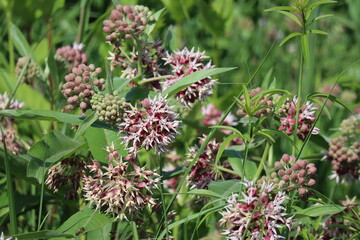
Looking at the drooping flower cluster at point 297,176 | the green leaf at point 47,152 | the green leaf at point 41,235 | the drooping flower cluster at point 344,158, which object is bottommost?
the drooping flower cluster at point 344,158

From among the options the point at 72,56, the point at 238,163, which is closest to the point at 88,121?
the point at 238,163

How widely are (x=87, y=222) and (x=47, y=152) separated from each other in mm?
335

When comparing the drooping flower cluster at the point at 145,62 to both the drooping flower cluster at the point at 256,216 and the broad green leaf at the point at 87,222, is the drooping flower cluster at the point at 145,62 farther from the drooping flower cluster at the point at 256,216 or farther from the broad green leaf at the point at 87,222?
the drooping flower cluster at the point at 256,216

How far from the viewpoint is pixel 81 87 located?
2.14 meters

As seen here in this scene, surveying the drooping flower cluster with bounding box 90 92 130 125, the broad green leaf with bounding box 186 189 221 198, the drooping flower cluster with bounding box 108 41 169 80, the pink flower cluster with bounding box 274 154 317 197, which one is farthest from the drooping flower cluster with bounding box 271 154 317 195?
the drooping flower cluster with bounding box 108 41 169 80

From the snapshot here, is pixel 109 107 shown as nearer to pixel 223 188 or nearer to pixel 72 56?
pixel 223 188

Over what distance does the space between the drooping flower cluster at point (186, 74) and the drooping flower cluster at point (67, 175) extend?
0.49 meters

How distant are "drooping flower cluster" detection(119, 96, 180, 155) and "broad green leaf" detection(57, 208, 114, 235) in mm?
270

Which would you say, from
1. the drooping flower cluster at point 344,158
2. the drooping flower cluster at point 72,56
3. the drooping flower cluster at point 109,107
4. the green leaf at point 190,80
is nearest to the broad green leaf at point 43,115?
the drooping flower cluster at point 109,107

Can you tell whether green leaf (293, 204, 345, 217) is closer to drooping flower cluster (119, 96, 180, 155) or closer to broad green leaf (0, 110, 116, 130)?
drooping flower cluster (119, 96, 180, 155)

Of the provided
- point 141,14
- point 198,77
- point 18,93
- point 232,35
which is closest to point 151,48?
point 141,14

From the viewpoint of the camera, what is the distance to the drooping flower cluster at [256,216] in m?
1.92

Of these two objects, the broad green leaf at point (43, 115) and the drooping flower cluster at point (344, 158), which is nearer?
the broad green leaf at point (43, 115)

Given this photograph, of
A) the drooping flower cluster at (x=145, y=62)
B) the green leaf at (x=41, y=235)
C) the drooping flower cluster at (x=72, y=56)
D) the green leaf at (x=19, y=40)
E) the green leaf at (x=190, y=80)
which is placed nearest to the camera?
the green leaf at (x=41, y=235)
